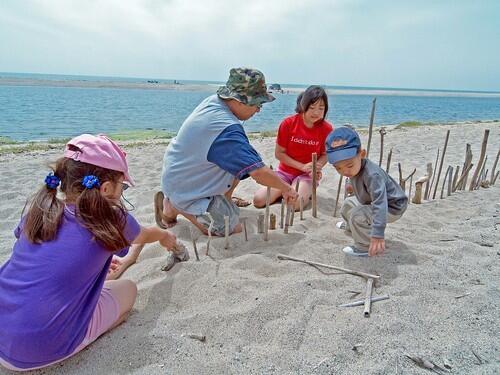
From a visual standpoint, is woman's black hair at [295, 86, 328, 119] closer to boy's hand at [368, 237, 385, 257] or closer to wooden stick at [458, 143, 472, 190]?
wooden stick at [458, 143, 472, 190]

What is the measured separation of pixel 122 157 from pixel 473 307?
1976 millimetres

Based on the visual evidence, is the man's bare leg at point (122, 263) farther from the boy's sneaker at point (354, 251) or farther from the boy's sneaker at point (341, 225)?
the boy's sneaker at point (341, 225)

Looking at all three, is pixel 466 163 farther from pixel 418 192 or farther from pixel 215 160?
pixel 215 160

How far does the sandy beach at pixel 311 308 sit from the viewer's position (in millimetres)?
1682

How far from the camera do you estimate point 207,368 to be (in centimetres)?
165

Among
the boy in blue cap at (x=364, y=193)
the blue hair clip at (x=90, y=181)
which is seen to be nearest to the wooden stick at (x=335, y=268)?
the boy in blue cap at (x=364, y=193)

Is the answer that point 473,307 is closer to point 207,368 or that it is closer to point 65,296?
point 207,368

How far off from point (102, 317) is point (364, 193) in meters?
1.88

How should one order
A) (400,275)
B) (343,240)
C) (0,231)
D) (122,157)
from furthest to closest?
(0,231)
(343,240)
(400,275)
(122,157)

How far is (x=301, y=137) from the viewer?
4.07 m

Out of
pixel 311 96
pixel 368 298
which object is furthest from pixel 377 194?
pixel 311 96

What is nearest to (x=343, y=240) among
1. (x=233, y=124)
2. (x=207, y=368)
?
(x=233, y=124)

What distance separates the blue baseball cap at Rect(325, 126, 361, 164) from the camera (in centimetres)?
248

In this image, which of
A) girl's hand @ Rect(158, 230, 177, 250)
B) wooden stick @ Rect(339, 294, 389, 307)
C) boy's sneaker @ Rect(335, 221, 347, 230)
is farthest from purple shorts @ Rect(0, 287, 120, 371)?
boy's sneaker @ Rect(335, 221, 347, 230)
